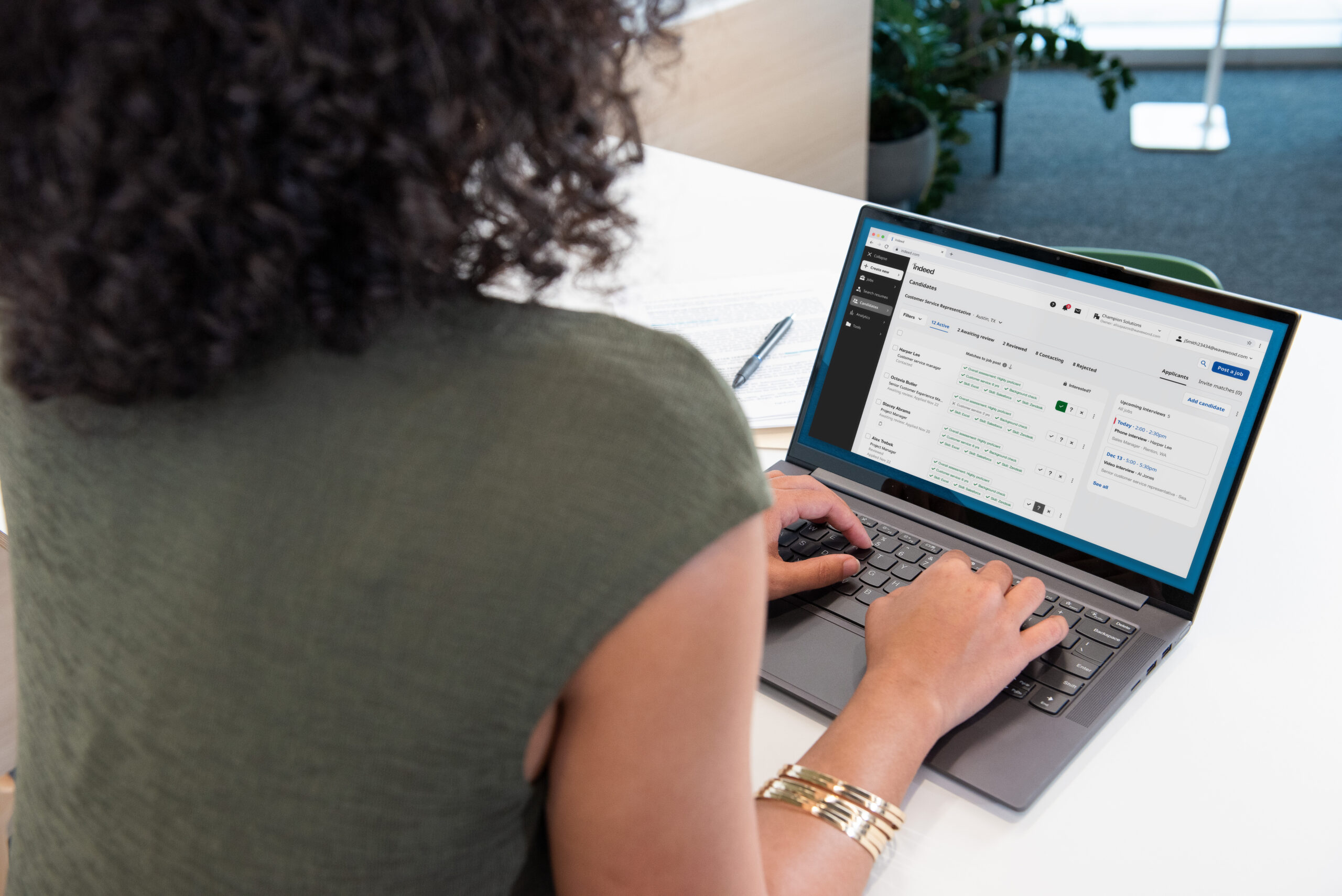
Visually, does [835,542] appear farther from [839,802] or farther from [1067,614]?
[839,802]

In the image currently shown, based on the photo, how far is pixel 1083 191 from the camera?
322 cm

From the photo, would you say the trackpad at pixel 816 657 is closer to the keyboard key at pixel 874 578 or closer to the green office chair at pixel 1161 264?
the keyboard key at pixel 874 578

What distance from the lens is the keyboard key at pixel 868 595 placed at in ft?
2.71

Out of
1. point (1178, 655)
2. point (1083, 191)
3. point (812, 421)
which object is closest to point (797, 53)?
point (1083, 191)

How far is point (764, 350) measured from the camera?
1.21 meters

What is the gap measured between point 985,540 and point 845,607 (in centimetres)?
13

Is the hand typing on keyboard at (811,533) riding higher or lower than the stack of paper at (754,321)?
higher

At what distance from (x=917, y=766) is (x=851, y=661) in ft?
0.41

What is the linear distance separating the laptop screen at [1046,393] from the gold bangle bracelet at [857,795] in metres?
0.29

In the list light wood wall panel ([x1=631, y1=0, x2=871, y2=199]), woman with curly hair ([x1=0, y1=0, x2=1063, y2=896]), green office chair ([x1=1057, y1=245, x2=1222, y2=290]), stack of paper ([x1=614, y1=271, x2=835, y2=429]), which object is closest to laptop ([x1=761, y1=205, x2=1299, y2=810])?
stack of paper ([x1=614, y1=271, x2=835, y2=429])

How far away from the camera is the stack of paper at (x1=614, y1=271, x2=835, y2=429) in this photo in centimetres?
113

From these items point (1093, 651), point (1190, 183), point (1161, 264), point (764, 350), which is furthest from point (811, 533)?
point (1190, 183)

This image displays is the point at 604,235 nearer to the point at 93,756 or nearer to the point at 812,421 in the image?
the point at 93,756

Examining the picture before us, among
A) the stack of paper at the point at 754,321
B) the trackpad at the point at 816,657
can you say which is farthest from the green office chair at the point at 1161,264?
the trackpad at the point at 816,657
